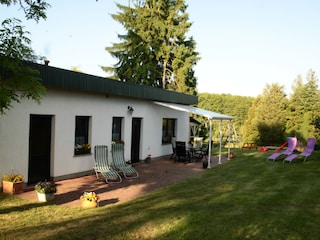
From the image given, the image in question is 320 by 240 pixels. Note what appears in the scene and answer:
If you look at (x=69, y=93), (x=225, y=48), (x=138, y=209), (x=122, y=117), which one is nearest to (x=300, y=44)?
(x=225, y=48)

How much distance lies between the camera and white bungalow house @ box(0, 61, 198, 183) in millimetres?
8219

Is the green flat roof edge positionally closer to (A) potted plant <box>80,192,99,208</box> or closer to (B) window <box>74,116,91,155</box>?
(B) window <box>74,116,91,155</box>

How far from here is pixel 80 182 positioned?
9547 mm

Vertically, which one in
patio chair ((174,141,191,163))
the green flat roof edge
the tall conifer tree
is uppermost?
the tall conifer tree

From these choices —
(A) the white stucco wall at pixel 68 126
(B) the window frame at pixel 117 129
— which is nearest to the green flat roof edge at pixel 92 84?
(A) the white stucco wall at pixel 68 126

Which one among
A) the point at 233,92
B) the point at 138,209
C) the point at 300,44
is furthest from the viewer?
the point at 233,92

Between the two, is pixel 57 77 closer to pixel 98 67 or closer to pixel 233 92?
pixel 98 67

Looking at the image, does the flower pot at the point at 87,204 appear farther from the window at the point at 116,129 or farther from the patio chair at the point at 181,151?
the patio chair at the point at 181,151

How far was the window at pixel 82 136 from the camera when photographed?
415 inches

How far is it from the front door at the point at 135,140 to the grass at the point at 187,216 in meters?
4.98

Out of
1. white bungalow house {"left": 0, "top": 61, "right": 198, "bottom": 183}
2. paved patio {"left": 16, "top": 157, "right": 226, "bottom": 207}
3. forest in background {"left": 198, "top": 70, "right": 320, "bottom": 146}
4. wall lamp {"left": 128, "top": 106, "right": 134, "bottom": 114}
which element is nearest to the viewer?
paved patio {"left": 16, "top": 157, "right": 226, "bottom": 207}

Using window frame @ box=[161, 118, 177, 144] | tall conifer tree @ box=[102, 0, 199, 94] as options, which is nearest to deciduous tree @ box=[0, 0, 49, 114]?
window frame @ box=[161, 118, 177, 144]

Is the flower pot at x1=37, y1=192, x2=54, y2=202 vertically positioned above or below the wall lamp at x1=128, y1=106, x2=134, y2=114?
below

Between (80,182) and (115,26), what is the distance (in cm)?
2116
